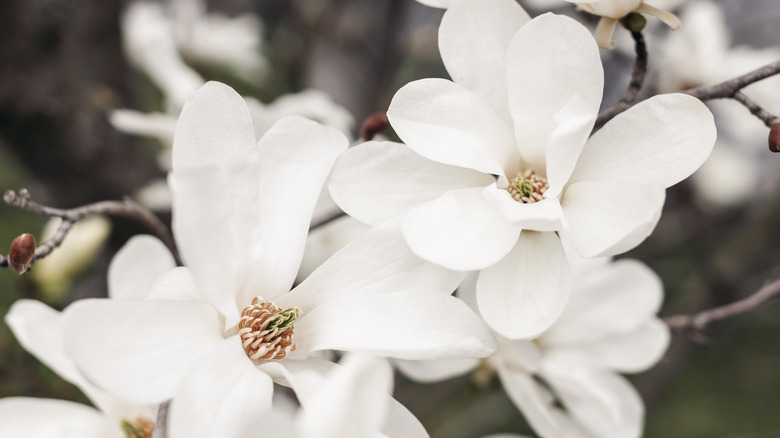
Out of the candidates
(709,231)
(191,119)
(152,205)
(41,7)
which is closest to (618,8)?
(191,119)

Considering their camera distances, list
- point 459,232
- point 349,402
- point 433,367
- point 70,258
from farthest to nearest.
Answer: point 70,258 → point 433,367 → point 459,232 → point 349,402

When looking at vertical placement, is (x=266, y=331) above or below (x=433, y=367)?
above

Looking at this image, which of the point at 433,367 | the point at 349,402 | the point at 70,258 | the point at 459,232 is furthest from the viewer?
the point at 70,258

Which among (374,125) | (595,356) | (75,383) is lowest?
(595,356)

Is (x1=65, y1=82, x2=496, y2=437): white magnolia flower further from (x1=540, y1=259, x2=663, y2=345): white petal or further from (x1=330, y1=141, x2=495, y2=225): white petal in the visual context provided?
(x1=540, y1=259, x2=663, y2=345): white petal

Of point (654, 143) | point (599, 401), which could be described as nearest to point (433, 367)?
point (599, 401)

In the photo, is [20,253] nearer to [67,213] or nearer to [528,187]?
[67,213]
